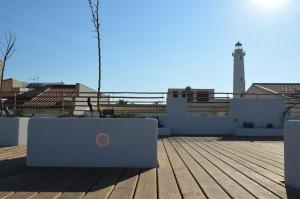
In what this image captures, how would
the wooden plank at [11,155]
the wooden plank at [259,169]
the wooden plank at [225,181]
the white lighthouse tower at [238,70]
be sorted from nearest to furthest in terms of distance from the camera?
the wooden plank at [225,181] → the wooden plank at [259,169] → the wooden plank at [11,155] → the white lighthouse tower at [238,70]

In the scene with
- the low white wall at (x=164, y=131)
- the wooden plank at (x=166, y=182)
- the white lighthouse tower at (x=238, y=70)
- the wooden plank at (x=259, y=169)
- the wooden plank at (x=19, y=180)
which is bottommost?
the wooden plank at (x=19, y=180)

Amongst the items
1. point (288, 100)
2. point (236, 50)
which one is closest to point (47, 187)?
point (288, 100)

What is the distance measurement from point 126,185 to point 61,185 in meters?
0.85

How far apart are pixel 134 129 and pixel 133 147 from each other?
31 centimetres

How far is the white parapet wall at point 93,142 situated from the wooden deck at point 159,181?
0.88 ft

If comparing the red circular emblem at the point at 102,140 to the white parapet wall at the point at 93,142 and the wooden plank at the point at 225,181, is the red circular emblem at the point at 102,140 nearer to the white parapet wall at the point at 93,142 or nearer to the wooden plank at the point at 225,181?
the white parapet wall at the point at 93,142

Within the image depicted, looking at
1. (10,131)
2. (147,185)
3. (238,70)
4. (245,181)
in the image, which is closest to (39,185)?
(147,185)

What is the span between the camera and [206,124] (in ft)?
54.7

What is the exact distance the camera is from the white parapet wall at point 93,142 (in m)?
6.93

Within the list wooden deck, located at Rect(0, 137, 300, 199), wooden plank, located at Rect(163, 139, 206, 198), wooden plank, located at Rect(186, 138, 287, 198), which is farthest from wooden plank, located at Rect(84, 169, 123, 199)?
wooden plank, located at Rect(186, 138, 287, 198)

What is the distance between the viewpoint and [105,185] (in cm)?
541

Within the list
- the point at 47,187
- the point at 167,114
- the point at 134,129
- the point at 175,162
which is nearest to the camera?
the point at 47,187

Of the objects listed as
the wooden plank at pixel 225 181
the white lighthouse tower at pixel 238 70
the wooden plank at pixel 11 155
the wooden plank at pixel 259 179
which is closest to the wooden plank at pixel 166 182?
the wooden plank at pixel 225 181

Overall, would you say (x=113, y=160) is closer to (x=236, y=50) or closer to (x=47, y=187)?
(x=47, y=187)
